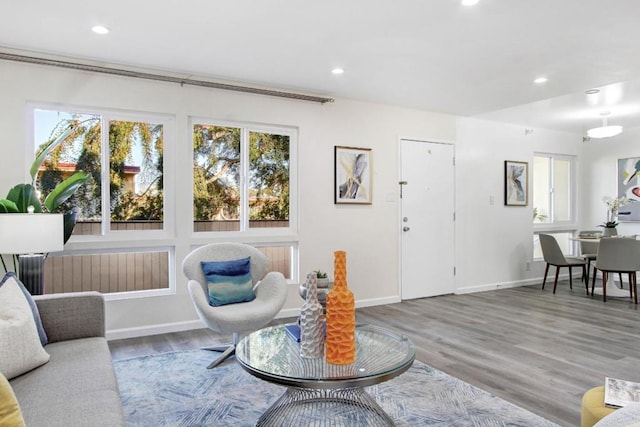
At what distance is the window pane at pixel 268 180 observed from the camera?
4.48 metres

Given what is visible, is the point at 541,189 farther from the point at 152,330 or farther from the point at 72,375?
the point at 72,375

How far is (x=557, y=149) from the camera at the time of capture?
23.0ft

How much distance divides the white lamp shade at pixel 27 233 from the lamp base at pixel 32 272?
264 millimetres

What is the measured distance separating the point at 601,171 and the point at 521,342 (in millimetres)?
5124

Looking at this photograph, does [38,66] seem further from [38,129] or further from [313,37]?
[313,37]

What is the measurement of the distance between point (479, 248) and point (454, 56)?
10.5ft

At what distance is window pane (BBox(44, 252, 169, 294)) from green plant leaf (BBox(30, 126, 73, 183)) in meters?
0.76

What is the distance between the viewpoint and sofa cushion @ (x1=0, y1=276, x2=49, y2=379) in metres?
1.70

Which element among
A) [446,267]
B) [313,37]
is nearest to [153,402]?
[313,37]

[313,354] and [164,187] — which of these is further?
[164,187]

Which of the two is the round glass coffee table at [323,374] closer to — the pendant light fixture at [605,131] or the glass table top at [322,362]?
the glass table top at [322,362]

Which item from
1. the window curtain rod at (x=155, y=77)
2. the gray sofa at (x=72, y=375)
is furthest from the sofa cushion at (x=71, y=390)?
the window curtain rod at (x=155, y=77)

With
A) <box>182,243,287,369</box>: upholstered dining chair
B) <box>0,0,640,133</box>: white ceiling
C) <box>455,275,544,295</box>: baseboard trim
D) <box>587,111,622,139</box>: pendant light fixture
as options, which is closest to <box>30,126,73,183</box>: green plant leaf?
<box>0,0,640,133</box>: white ceiling

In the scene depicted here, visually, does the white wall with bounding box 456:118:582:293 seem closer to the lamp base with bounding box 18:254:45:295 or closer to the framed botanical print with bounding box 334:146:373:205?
the framed botanical print with bounding box 334:146:373:205
